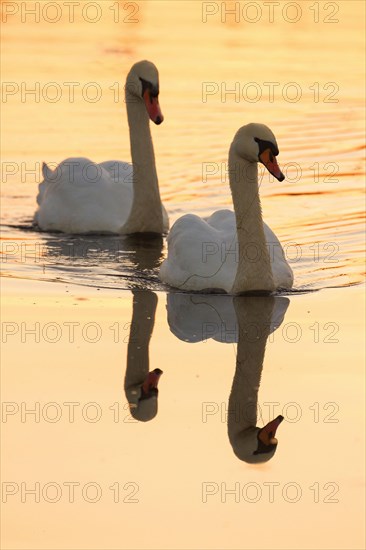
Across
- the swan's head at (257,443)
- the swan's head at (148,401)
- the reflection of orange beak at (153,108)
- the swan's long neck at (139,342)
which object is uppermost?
the reflection of orange beak at (153,108)

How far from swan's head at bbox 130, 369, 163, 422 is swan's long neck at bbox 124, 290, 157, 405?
31 millimetres

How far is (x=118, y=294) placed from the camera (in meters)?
12.8

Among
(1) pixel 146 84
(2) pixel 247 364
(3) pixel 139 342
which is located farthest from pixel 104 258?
(2) pixel 247 364

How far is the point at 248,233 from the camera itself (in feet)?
40.7

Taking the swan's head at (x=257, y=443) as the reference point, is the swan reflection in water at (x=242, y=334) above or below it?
above

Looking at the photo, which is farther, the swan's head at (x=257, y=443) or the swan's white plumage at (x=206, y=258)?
the swan's white plumage at (x=206, y=258)

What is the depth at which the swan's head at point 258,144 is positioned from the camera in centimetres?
1196

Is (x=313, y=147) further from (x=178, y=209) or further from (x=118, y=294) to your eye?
(x=118, y=294)

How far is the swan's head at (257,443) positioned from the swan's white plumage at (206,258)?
3.17 m

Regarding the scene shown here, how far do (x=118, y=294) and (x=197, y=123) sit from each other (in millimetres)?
7935

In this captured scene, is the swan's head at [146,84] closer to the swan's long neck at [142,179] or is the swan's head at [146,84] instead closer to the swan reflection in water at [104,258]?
the swan's long neck at [142,179]

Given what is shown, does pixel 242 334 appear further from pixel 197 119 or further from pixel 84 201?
pixel 197 119

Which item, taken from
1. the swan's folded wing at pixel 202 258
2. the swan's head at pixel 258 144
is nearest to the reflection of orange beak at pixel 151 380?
the swan's head at pixel 258 144

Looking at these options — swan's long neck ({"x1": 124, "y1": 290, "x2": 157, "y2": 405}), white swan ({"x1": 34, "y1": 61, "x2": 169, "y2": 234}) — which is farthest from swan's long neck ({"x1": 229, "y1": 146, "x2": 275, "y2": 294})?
white swan ({"x1": 34, "y1": 61, "x2": 169, "y2": 234})
